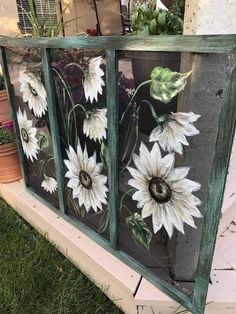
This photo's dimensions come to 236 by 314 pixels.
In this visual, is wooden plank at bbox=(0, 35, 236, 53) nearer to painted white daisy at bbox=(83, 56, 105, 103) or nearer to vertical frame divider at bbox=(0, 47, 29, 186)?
painted white daisy at bbox=(83, 56, 105, 103)

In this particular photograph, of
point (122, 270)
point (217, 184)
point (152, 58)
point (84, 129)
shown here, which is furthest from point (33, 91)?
point (217, 184)

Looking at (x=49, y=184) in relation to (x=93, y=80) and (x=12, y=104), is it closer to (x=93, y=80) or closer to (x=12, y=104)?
(x=12, y=104)

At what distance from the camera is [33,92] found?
5.04 ft

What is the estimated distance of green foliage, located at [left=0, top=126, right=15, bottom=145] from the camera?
2.03 meters

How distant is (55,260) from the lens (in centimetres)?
167

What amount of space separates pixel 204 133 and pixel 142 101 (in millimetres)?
225

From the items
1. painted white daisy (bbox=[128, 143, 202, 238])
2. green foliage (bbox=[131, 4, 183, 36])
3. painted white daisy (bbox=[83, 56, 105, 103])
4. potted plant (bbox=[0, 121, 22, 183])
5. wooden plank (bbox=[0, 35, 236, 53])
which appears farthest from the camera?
potted plant (bbox=[0, 121, 22, 183])

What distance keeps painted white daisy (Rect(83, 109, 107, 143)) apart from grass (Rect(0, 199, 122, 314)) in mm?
725

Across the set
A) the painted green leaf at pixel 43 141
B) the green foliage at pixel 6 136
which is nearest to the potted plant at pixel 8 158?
the green foliage at pixel 6 136

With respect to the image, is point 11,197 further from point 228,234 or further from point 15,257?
point 228,234

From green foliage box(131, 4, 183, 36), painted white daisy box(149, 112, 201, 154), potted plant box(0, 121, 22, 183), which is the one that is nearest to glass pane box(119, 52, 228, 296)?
painted white daisy box(149, 112, 201, 154)

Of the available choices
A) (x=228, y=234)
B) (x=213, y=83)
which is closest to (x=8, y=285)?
(x=228, y=234)

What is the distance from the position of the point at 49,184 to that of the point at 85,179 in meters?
0.39

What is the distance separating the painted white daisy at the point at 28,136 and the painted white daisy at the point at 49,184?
0.47 ft
